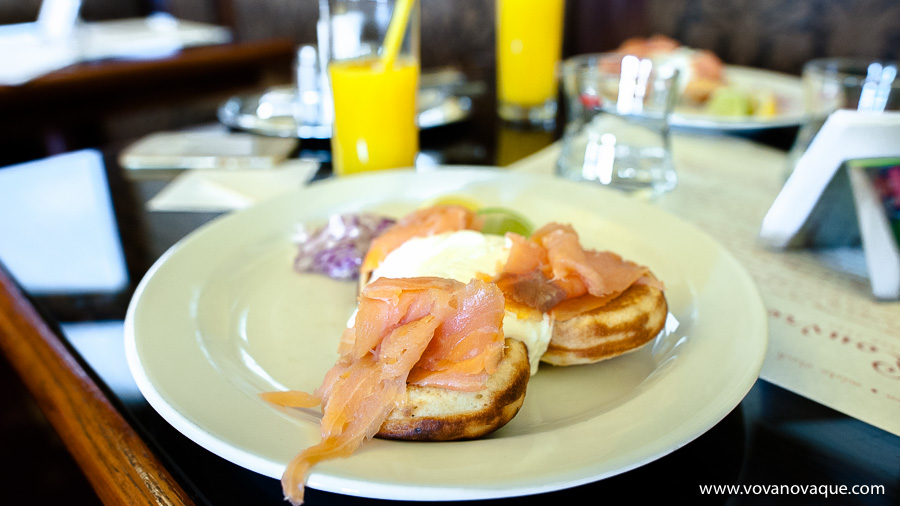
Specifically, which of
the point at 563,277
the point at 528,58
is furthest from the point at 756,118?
the point at 563,277

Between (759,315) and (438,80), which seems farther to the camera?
(438,80)

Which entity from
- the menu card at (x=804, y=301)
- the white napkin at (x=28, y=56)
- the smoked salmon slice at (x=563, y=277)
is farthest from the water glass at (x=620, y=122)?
the white napkin at (x=28, y=56)

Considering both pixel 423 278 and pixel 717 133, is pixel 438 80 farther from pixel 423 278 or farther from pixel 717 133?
pixel 423 278

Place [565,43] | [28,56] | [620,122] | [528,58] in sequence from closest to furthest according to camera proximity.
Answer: [620,122]
[528,58]
[28,56]
[565,43]

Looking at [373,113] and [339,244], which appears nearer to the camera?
[339,244]

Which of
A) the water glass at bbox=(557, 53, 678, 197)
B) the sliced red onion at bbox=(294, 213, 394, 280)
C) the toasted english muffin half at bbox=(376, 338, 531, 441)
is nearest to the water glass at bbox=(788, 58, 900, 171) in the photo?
the water glass at bbox=(557, 53, 678, 197)

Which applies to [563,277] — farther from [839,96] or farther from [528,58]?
[528,58]

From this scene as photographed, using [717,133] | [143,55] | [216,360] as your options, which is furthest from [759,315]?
[143,55]
